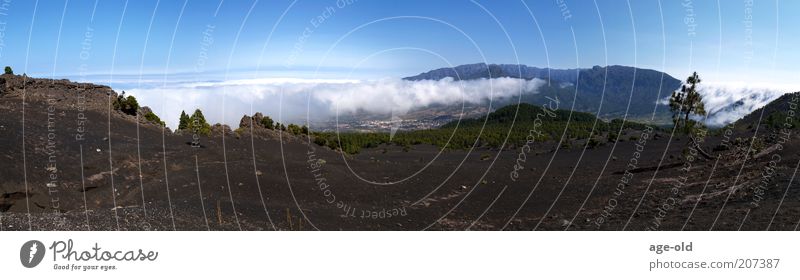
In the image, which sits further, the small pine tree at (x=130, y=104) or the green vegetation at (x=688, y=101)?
the green vegetation at (x=688, y=101)

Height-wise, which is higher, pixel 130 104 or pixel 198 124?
pixel 130 104

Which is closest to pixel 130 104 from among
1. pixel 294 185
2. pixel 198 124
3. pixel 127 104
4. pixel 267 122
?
pixel 127 104

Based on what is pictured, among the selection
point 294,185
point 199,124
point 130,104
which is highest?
point 130,104

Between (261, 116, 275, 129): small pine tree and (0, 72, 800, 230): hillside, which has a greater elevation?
(261, 116, 275, 129): small pine tree

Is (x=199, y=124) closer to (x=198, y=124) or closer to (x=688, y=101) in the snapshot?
(x=198, y=124)

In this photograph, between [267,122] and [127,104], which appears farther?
[267,122]

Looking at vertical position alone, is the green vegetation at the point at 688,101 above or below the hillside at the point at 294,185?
above

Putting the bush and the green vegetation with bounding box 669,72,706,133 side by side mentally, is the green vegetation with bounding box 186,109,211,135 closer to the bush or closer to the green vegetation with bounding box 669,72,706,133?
the bush

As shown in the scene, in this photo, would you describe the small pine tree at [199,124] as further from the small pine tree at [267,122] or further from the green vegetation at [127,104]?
the small pine tree at [267,122]

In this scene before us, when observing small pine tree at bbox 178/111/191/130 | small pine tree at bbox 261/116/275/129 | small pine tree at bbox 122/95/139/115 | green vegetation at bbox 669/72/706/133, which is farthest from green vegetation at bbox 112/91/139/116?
green vegetation at bbox 669/72/706/133

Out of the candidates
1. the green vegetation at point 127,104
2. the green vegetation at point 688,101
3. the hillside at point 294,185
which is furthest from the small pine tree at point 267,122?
the green vegetation at point 688,101
